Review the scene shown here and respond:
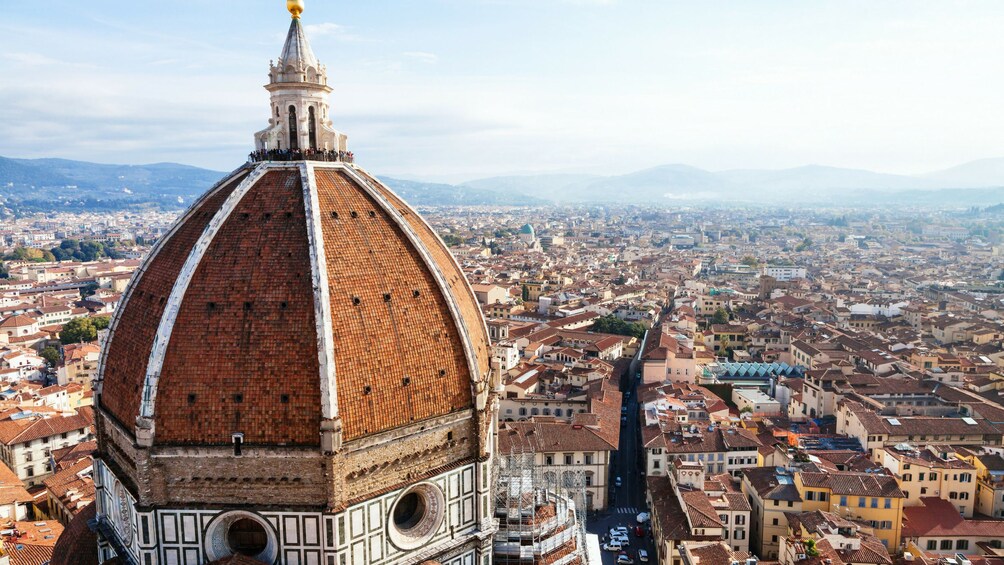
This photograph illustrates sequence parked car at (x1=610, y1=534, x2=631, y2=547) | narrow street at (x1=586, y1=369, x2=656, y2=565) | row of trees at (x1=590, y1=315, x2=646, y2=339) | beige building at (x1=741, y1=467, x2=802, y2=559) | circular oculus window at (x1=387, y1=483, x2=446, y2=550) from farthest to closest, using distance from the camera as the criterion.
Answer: row of trees at (x1=590, y1=315, x2=646, y2=339) < narrow street at (x1=586, y1=369, x2=656, y2=565) < parked car at (x1=610, y1=534, x2=631, y2=547) < beige building at (x1=741, y1=467, x2=802, y2=559) < circular oculus window at (x1=387, y1=483, x2=446, y2=550)

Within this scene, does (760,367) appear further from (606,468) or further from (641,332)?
(606,468)

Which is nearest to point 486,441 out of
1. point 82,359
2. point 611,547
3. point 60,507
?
point 611,547

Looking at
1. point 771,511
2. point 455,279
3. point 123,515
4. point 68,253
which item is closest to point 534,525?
point 455,279

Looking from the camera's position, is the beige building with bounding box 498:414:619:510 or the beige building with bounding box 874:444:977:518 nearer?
the beige building with bounding box 874:444:977:518

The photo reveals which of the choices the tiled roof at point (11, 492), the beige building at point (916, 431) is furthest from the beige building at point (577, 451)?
the tiled roof at point (11, 492)

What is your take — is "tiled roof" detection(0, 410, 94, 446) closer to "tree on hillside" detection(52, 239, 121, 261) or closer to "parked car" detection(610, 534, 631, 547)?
"parked car" detection(610, 534, 631, 547)

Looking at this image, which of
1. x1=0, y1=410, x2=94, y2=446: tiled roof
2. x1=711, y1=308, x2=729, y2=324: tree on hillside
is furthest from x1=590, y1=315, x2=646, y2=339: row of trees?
x1=0, y1=410, x2=94, y2=446: tiled roof
